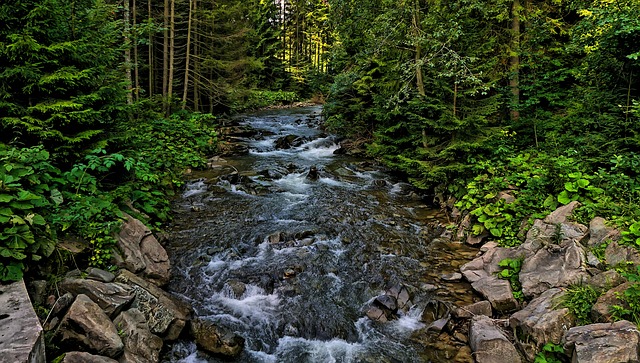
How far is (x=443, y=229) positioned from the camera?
851 centimetres

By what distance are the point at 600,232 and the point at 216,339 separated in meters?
6.14

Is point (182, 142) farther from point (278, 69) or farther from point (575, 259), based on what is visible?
point (278, 69)

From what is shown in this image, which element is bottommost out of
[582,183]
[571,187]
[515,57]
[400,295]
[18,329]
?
[400,295]

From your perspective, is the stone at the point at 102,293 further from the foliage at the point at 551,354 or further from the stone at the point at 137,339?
the foliage at the point at 551,354

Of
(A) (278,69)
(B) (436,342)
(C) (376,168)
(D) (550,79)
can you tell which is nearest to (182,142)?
(C) (376,168)

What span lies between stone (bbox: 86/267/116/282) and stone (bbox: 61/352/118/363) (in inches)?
51.2

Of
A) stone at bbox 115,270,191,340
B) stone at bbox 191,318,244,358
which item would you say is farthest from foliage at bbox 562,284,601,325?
stone at bbox 115,270,191,340

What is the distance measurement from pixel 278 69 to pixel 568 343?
42.4 meters

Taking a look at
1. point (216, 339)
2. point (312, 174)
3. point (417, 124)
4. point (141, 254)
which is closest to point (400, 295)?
point (216, 339)

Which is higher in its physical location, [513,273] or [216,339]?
[513,273]

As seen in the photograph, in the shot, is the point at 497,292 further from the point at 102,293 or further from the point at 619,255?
the point at 102,293

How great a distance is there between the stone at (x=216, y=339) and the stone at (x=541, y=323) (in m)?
3.84

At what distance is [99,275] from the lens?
191 inches

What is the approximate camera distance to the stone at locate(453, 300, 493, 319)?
5.41 meters
